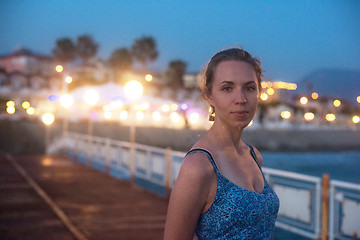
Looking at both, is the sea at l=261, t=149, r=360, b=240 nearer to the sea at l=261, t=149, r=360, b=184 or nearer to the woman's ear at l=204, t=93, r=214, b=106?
the sea at l=261, t=149, r=360, b=184

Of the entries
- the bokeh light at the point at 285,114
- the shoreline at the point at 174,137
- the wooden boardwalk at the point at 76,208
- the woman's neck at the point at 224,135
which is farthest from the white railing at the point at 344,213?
the bokeh light at the point at 285,114

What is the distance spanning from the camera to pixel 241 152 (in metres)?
1.82

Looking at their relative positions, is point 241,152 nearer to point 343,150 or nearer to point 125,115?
point 125,115

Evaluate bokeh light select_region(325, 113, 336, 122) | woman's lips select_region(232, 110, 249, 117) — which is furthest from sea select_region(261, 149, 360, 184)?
woman's lips select_region(232, 110, 249, 117)

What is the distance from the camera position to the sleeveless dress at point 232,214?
4.81 feet

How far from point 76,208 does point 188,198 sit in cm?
768

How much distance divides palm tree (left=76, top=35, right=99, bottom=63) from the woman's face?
7380cm

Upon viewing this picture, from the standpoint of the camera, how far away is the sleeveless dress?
4.81 feet

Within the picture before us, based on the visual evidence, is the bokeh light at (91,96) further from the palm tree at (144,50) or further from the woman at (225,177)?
the palm tree at (144,50)

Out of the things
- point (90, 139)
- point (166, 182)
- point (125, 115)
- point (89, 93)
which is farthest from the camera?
point (125, 115)

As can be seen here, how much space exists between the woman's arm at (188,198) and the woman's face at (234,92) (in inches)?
11.6

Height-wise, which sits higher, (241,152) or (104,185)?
(241,152)

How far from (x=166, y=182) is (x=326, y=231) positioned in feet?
17.3

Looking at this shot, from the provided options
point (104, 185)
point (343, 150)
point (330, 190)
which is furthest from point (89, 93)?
point (343, 150)
